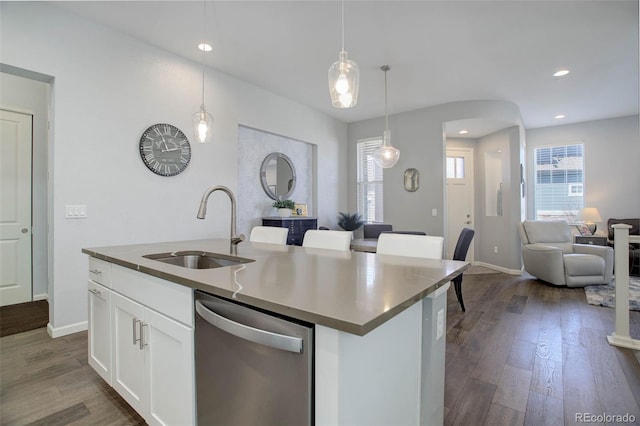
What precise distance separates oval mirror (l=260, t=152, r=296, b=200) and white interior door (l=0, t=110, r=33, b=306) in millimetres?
2798

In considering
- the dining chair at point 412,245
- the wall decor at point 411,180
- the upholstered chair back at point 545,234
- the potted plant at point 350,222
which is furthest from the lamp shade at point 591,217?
the dining chair at point 412,245

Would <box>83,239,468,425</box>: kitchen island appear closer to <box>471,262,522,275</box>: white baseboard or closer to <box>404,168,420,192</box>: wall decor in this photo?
<box>404,168,420,192</box>: wall decor

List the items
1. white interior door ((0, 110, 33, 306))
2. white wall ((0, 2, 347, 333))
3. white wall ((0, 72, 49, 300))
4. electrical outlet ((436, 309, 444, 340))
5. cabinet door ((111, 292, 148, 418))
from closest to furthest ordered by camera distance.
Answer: electrical outlet ((436, 309, 444, 340)) < cabinet door ((111, 292, 148, 418)) < white wall ((0, 2, 347, 333)) < white interior door ((0, 110, 33, 306)) < white wall ((0, 72, 49, 300))

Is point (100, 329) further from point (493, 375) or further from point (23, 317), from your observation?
point (493, 375)

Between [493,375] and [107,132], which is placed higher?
[107,132]

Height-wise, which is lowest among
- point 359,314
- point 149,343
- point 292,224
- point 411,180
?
point 149,343

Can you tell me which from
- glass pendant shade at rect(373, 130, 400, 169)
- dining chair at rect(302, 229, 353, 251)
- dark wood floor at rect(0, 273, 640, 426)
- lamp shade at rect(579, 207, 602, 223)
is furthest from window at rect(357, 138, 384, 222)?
dining chair at rect(302, 229, 353, 251)

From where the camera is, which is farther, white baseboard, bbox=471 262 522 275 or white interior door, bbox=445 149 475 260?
white interior door, bbox=445 149 475 260

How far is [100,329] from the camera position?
5.78 feet

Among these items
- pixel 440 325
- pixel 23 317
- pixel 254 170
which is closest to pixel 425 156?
pixel 254 170

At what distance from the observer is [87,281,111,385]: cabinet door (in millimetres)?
1670

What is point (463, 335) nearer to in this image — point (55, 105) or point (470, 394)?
point (470, 394)

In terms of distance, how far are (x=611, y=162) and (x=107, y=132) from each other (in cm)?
798

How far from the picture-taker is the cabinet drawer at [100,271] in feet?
5.53
